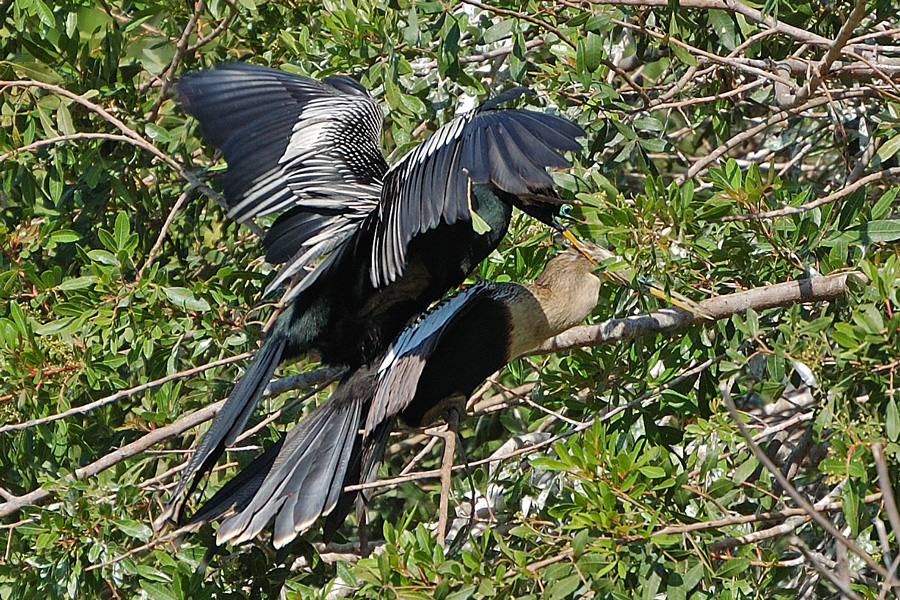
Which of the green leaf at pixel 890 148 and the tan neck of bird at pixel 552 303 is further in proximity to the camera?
the tan neck of bird at pixel 552 303

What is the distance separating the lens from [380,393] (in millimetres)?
2414

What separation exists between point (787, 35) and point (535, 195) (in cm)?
64

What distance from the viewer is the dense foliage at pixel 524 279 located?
186 centimetres

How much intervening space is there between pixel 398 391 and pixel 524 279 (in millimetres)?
553

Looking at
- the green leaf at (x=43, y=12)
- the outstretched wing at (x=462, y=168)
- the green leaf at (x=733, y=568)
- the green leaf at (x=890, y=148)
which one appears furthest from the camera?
the green leaf at (x=43, y=12)

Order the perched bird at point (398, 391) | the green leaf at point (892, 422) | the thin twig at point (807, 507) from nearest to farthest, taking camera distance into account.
Result: the thin twig at point (807, 507), the green leaf at point (892, 422), the perched bird at point (398, 391)

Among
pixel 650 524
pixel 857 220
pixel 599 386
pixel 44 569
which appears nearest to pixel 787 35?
pixel 857 220

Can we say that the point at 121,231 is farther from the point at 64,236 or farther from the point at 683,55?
the point at 683,55

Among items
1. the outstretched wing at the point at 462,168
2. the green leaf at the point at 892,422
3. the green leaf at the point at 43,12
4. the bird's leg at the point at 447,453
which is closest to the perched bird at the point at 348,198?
the outstretched wing at the point at 462,168

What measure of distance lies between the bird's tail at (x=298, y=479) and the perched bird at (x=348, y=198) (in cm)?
11

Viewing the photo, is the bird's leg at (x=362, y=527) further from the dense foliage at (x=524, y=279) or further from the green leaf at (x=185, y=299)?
the green leaf at (x=185, y=299)

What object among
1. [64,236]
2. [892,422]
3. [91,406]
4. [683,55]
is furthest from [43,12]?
[892,422]

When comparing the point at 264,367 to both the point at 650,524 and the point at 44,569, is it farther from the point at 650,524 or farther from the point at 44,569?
the point at 650,524

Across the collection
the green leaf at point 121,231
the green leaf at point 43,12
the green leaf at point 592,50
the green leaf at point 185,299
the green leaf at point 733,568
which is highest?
the green leaf at point 43,12
